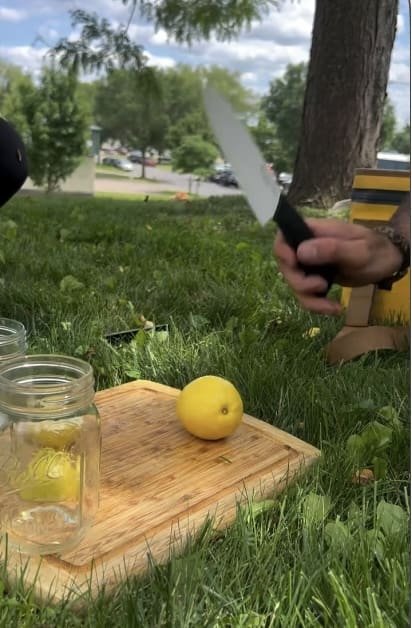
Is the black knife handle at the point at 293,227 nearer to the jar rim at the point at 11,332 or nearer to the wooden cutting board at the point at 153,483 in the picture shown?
the wooden cutting board at the point at 153,483

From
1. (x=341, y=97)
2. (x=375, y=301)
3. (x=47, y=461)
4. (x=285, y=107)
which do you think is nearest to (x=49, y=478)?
(x=47, y=461)

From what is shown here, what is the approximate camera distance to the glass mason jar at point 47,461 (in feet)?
4.09

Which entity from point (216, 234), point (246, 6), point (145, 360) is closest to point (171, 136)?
point (246, 6)

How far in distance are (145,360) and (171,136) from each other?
135ft

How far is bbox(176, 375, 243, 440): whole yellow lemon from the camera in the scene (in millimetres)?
1582

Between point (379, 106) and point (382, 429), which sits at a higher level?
point (379, 106)

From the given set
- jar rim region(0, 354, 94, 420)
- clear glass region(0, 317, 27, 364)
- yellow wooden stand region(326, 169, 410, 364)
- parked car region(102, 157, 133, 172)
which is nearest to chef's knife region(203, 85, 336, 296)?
jar rim region(0, 354, 94, 420)

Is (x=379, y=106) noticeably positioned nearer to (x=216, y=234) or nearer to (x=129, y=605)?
(x=216, y=234)

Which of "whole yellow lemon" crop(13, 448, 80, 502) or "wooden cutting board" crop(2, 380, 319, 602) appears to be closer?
"wooden cutting board" crop(2, 380, 319, 602)

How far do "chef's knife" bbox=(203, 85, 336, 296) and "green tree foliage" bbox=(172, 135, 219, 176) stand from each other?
35.4 m

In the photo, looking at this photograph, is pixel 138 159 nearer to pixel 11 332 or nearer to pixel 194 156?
pixel 194 156

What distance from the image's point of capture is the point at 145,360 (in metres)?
2.13

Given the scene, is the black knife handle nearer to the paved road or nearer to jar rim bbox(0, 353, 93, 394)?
jar rim bbox(0, 353, 93, 394)

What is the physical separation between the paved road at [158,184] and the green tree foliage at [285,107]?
4.25 meters
